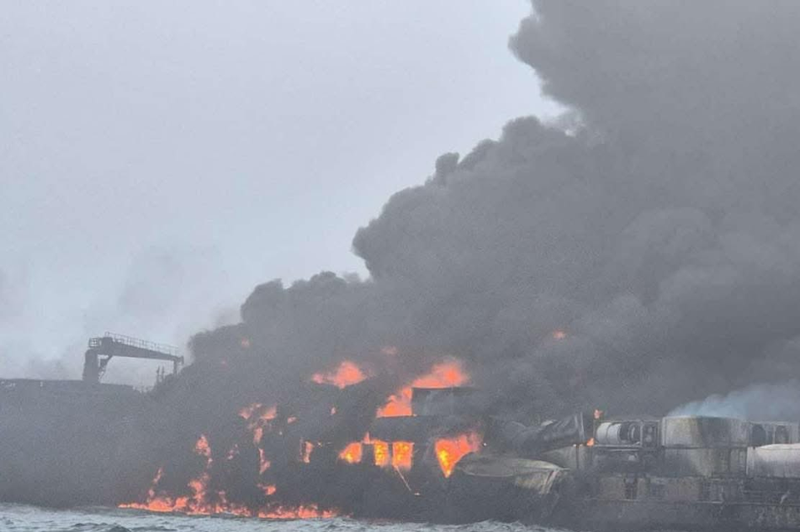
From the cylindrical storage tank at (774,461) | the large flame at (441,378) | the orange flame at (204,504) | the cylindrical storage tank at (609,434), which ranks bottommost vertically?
the orange flame at (204,504)

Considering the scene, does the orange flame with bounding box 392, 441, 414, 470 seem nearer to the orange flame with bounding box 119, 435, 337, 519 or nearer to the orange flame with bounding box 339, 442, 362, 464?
the orange flame with bounding box 339, 442, 362, 464

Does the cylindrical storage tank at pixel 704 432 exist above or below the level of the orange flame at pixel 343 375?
below

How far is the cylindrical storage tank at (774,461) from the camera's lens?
88375 millimetres

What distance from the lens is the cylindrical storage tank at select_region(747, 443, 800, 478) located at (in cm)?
8838

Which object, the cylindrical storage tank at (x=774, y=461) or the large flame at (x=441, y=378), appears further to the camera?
the large flame at (x=441, y=378)

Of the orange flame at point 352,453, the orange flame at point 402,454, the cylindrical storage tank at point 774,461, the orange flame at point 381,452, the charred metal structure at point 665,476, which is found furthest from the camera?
the orange flame at point 352,453

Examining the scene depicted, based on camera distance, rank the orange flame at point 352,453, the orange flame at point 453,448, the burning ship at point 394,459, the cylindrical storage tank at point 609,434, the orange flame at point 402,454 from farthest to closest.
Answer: the orange flame at point 352,453
the orange flame at point 402,454
the orange flame at point 453,448
the cylindrical storage tank at point 609,434
the burning ship at point 394,459

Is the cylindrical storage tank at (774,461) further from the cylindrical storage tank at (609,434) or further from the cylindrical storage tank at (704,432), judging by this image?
the cylindrical storage tank at (609,434)

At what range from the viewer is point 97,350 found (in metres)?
166

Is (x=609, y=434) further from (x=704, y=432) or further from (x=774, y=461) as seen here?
(x=774, y=461)

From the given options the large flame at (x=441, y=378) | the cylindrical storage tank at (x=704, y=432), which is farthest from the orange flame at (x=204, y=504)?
the cylindrical storage tank at (x=704, y=432)

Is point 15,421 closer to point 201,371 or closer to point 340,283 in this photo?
point 201,371

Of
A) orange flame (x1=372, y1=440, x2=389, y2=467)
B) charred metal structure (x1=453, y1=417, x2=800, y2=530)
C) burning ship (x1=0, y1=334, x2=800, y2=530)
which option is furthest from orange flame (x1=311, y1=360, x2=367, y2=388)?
charred metal structure (x1=453, y1=417, x2=800, y2=530)

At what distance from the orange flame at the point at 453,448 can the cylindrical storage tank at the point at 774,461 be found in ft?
93.2
